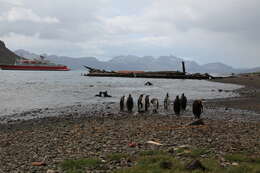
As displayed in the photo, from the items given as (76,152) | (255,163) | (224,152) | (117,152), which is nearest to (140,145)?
(117,152)

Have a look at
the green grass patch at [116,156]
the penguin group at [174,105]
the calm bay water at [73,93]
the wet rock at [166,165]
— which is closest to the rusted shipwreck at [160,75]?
the calm bay water at [73,93]

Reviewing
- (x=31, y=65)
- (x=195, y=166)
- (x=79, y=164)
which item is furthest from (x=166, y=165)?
(x=31, y=65)

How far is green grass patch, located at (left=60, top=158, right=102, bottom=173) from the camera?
20.9 ft

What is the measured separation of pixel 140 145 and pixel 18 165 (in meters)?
3.43

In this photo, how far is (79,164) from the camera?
21.5 feet

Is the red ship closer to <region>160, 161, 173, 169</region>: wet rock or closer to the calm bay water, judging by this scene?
the calm bay water

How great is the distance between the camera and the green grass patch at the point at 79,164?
6360 mm

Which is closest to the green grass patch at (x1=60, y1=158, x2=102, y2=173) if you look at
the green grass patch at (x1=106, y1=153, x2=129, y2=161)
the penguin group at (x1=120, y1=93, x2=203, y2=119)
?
the green grass patch at (x1=106, y1=153, x2=129, y2=161)

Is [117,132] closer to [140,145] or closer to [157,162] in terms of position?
[140,145]

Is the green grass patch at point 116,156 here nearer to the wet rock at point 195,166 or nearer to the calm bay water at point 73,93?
the wet rock at point 195,166

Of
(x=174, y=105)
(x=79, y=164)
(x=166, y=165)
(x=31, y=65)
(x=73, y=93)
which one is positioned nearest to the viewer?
(x=166, y=165)

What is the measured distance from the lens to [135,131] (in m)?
11.0

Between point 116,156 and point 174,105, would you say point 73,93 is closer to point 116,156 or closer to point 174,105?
point 174,105

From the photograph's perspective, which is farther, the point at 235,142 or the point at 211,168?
the point at 235,142
